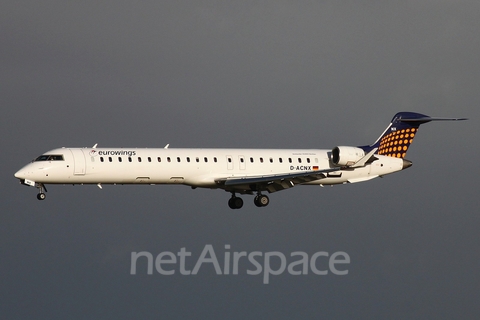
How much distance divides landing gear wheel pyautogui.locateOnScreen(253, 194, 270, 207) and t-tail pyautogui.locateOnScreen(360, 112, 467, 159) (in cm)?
801

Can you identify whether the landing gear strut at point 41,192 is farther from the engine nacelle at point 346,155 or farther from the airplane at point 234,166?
the engine nacelle at point 346,155

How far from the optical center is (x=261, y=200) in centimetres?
5906

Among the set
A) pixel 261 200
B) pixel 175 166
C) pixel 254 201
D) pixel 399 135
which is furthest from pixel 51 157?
pixel 399 135

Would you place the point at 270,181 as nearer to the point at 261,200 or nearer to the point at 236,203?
the point at 261,200

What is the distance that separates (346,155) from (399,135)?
5.28 meters

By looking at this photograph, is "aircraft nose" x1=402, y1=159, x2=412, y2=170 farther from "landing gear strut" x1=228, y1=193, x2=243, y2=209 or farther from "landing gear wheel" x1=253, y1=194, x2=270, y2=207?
"landing gear strut" x1=228, y1=193, x2=243, y2=209

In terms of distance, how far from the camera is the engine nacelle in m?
59.9

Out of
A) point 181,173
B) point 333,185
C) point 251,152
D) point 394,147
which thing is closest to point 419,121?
point 394,147

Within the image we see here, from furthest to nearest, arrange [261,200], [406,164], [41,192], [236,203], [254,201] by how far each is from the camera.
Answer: [406,164], [236,203], [254,201], [261,200], [41,192]

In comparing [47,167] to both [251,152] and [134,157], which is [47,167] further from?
[251,152]

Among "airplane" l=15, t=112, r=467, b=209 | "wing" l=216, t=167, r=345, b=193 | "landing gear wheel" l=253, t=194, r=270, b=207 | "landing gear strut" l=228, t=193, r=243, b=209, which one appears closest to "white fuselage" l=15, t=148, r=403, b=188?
"airplane" l=15, t=112, r=467, b=209

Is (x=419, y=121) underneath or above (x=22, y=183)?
above

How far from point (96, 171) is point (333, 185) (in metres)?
14.9

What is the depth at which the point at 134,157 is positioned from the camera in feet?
183
